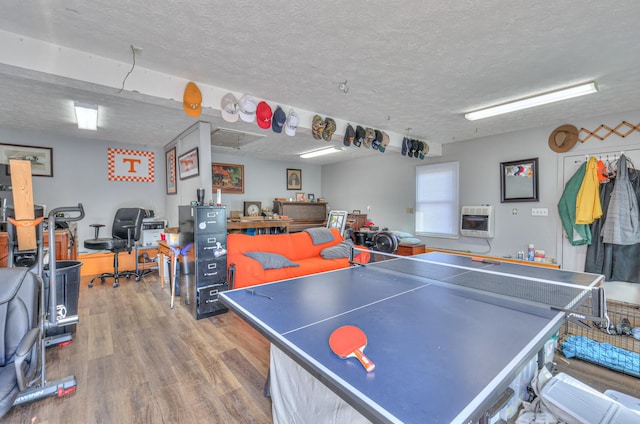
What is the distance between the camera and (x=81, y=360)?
2.37 metres

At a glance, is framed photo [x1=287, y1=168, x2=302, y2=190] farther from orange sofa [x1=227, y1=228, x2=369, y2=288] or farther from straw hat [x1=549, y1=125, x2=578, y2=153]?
straw hat [x1=549, y1=125, x2=578, y2=153]

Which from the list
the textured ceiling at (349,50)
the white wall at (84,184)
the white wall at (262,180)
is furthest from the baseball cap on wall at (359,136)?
the white wall at (84,184)

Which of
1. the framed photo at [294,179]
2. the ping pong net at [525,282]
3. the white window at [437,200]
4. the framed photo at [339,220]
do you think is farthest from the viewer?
the framed photo at [294,179]

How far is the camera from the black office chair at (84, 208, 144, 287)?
436 centimetres

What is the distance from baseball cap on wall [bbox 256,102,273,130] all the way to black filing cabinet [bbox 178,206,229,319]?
1.17 m

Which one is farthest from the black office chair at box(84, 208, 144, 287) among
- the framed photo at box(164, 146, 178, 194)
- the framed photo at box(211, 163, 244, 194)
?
the framed photo at box(211, 163, 244, 194)

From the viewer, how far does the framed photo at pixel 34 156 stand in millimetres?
4605

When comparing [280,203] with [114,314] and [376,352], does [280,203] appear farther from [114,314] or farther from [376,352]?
[376,352]

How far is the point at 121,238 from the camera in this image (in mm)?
4742

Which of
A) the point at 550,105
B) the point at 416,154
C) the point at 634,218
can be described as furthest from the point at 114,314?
the point at 634,218

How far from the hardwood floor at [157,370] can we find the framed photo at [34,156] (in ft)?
10.1

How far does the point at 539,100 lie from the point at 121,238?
642 centimetres

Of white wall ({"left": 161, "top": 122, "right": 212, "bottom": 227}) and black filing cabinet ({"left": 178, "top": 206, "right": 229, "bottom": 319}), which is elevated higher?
white wall ({"left": 161, "top": 122, "right": 212, "bottom": 227})

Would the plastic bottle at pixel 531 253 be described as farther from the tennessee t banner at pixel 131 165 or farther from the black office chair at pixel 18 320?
the tennessee t banner at pixel 131 165
